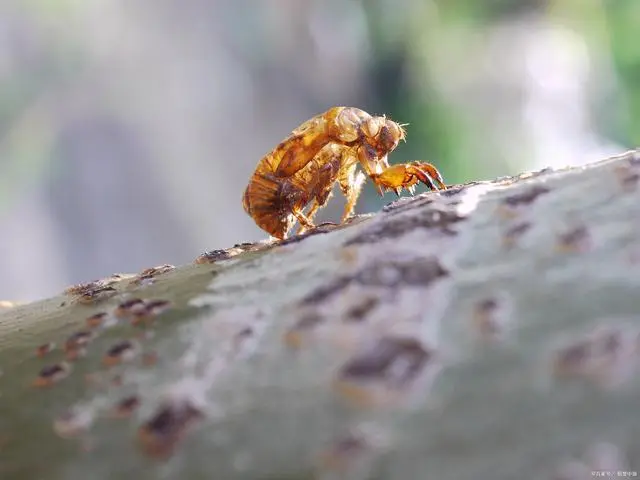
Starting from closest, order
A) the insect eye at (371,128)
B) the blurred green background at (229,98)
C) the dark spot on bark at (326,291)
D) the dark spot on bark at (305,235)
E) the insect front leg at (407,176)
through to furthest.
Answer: the dark spot on bark at (326,291) → the dark spot on bark at (305,235) → the insect front leg at (407,176) → the insect eye at (371,128) → the blurred green background at (229,98)

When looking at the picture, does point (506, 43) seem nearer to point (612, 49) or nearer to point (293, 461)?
point (612, 49)

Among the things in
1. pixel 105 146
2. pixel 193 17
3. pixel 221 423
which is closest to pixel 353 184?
pixel 221 423

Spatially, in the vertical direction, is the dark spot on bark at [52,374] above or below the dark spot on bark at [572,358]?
above

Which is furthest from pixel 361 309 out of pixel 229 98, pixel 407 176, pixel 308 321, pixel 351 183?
pixel 229 98

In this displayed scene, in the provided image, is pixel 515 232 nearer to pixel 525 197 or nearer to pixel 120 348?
pixel 525 197

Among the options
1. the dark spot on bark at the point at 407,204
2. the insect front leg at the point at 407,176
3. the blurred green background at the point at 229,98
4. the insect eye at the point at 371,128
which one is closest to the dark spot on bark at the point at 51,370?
the dark spot on bark at the point at 407,204

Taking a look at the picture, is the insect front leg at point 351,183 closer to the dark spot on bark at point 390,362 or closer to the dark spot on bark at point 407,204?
the dark spot on bark at point 407,204

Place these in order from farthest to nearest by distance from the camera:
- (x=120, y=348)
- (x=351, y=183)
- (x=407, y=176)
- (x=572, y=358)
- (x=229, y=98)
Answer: (x=229, y=98) < (x=351, y=183) < (x=407, y=176) < (x=120, y=348) < (x=572, y=358)
